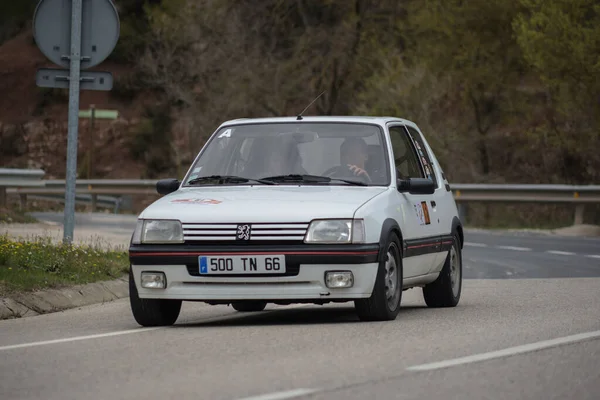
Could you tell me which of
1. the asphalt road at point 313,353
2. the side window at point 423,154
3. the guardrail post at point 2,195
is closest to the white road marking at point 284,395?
the asphalt road at point 313,353

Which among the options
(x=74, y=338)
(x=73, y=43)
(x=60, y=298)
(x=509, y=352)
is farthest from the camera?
(x=73, y=43)

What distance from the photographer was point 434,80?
Answer: 4272 cm

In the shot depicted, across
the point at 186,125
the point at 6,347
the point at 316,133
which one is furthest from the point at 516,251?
the point at 186,125

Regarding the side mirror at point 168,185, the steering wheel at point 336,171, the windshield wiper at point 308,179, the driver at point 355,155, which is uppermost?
the driver at point 355,155

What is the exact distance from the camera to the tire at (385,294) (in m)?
10.3

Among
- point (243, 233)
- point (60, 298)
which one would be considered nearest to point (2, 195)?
point (60, 298)

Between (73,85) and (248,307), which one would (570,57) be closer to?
(73,85)

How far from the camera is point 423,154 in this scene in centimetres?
1285

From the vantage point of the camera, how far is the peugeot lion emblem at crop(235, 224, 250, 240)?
10109 mm

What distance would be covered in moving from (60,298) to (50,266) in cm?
107

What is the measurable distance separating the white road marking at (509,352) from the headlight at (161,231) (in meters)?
2.81

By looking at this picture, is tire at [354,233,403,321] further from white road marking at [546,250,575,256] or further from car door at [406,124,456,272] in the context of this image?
white road marking at [546,250,575,256]

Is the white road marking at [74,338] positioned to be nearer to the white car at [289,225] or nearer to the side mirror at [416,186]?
the white car at [289,225]

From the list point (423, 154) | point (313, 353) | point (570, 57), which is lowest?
point (313, 353)
